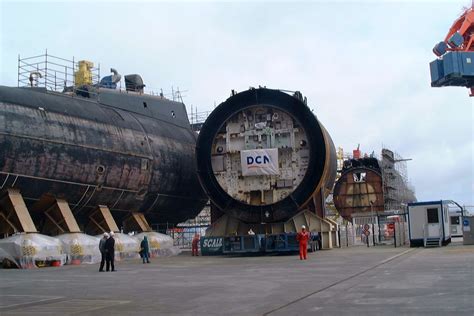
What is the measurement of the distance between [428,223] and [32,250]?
1981 cm

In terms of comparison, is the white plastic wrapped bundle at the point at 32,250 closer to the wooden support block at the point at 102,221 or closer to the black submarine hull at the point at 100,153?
the black submarine hull at the point at 100,153

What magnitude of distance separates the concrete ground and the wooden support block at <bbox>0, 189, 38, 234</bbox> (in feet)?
17.5

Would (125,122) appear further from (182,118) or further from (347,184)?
(347,184)

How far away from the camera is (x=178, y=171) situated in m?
32.8

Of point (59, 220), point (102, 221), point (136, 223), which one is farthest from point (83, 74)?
point (59, 220)

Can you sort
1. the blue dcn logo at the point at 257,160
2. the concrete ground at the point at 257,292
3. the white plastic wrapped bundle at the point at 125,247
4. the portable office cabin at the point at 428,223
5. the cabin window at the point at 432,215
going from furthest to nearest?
the cabin window at the point at 432,215, the portable office cabin at the point at 428,223, the blue dcn logo at the point at 257,160, the white plastic wrapped bundle at the point at 125,247, the concrete ground at the point at 257,292

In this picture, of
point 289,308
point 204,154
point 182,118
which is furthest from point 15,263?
point 182,118

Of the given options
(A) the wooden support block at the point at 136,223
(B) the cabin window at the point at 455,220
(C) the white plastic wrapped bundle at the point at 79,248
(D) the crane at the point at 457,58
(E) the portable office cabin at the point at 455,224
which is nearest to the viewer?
(C) the white plastic wrapped bundle at the point at 79,248

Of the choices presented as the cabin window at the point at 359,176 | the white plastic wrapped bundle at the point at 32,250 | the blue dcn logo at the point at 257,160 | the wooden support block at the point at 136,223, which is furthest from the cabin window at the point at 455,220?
the white plastic wrapped bundle at the point at 32,250

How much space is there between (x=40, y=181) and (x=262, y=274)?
39.6 ft

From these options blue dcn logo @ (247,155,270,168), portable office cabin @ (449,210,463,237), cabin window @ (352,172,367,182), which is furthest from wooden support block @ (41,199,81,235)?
portable office cabin @ (449,210,463,237)

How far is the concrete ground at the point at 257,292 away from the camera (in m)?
9.29

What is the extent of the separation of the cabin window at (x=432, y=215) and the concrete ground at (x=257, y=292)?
12746 millimetres

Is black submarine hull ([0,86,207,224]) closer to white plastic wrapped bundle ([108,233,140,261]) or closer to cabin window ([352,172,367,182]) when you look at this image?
white plastic wrapped bundle ([108,233,140,261])
